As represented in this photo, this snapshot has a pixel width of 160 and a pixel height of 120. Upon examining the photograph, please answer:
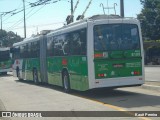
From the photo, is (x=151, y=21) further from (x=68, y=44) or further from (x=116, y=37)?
(x=116, y=37)

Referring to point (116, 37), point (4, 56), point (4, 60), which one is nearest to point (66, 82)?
point (116, 37)

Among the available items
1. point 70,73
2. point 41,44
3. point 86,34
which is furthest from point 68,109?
point 41,44

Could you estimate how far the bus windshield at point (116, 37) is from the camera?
15.3 meters

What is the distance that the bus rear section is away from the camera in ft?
49.7

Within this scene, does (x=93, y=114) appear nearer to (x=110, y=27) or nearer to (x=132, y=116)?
(x=132, y=116)

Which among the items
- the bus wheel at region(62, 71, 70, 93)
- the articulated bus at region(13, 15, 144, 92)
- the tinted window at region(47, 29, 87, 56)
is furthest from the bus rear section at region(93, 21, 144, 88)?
the bus wheel at region(62, 71, 70, 93)

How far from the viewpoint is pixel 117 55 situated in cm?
1540

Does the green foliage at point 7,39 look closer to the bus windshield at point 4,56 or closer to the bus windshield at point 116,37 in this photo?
the bus windshield at point 4,56

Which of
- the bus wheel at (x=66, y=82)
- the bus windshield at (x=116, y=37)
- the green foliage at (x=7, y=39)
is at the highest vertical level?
the green foliage at (x=7, y=39)

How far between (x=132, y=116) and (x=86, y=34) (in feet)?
18.3

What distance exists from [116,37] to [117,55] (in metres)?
0.68

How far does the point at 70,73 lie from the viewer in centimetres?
1742

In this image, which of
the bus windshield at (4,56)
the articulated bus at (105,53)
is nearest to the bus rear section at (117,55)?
the articulated bus at (105,53)

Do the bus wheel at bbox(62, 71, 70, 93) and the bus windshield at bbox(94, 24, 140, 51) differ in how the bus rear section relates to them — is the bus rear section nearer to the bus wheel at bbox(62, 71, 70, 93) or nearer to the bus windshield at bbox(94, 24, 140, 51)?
the bus windshield at bbox(94, 24, 140, 51)
